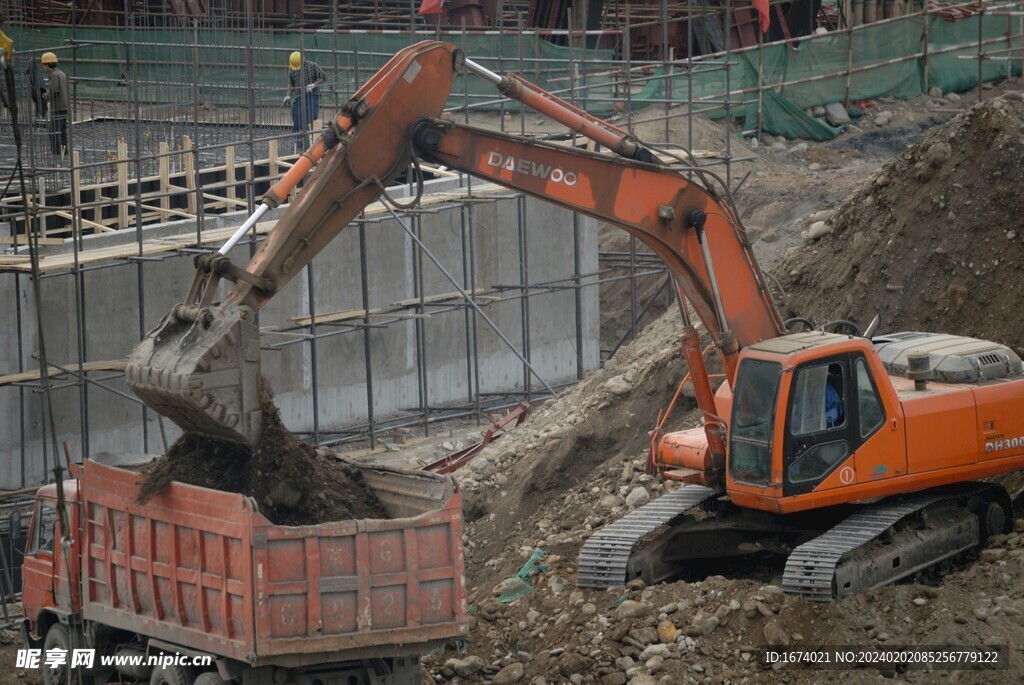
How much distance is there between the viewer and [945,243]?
610 inches

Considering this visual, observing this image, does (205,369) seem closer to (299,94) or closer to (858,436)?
(858,436)

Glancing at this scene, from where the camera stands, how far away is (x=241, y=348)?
10.4 m

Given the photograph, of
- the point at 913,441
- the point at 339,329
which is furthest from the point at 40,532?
the point at 339,329

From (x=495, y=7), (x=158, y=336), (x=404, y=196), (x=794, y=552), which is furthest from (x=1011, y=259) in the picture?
(x=495, y=7)

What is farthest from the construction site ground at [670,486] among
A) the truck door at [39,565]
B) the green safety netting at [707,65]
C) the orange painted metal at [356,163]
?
the green safety netting at [707,65]

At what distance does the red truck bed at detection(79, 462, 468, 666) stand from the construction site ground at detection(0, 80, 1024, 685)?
4.45 feet

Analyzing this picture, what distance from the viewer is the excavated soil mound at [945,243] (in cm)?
1516

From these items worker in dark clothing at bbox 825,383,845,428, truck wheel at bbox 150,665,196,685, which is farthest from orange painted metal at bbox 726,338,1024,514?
truck wheel at bbox 150,665,196,685

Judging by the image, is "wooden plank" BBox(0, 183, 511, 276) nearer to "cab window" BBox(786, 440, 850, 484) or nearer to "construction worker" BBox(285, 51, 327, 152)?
"construction worker" BBox(285, 51, 327, 152)

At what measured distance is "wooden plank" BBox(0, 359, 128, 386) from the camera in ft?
55.9

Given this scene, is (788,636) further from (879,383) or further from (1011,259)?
(1011,259)

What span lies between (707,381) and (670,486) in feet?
7.08

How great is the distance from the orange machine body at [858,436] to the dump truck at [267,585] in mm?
2497

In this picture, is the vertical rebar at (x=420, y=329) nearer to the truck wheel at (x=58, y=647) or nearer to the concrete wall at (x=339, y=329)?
the concrete wall at (x=339, y=329)
